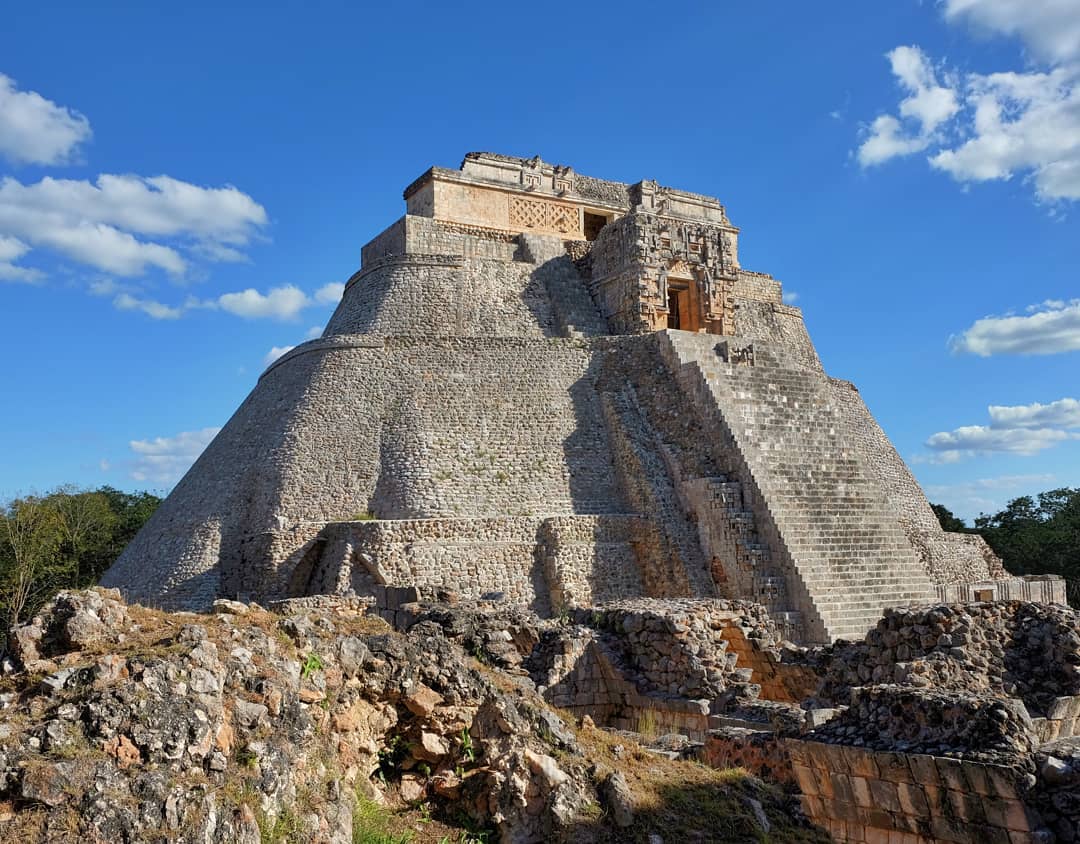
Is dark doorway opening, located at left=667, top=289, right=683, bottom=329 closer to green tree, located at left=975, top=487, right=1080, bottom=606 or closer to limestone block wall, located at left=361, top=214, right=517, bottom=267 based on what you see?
limestone block wall, located at left=361, top=214, right=517, bottom=267

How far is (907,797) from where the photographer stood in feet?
16.8

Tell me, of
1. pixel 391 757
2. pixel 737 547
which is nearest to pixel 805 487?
pixel 737 547

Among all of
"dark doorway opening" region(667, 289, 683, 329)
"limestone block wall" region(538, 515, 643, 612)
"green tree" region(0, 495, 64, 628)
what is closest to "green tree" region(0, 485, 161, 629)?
"green tree" region(0, 495, 64, 628)

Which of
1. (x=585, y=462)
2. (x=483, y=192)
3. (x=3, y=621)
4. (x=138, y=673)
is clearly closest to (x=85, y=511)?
(x=3, y=621)

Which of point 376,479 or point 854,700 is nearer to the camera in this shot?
point 854,700

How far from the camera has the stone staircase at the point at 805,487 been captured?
53.8ft

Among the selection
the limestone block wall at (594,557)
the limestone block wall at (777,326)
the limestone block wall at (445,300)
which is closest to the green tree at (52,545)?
the limestone block wall at (445,300)

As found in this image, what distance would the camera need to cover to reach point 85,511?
2978cm

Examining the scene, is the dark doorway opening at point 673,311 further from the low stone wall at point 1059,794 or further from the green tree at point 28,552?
the low stone wall at point 1059,794

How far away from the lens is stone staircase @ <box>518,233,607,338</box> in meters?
22.9

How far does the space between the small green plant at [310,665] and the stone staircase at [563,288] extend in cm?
1696

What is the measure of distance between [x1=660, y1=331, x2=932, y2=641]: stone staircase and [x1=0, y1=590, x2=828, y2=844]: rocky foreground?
34.2 ft

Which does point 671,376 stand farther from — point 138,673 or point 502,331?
point 138,673

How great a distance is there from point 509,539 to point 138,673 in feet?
41.1
